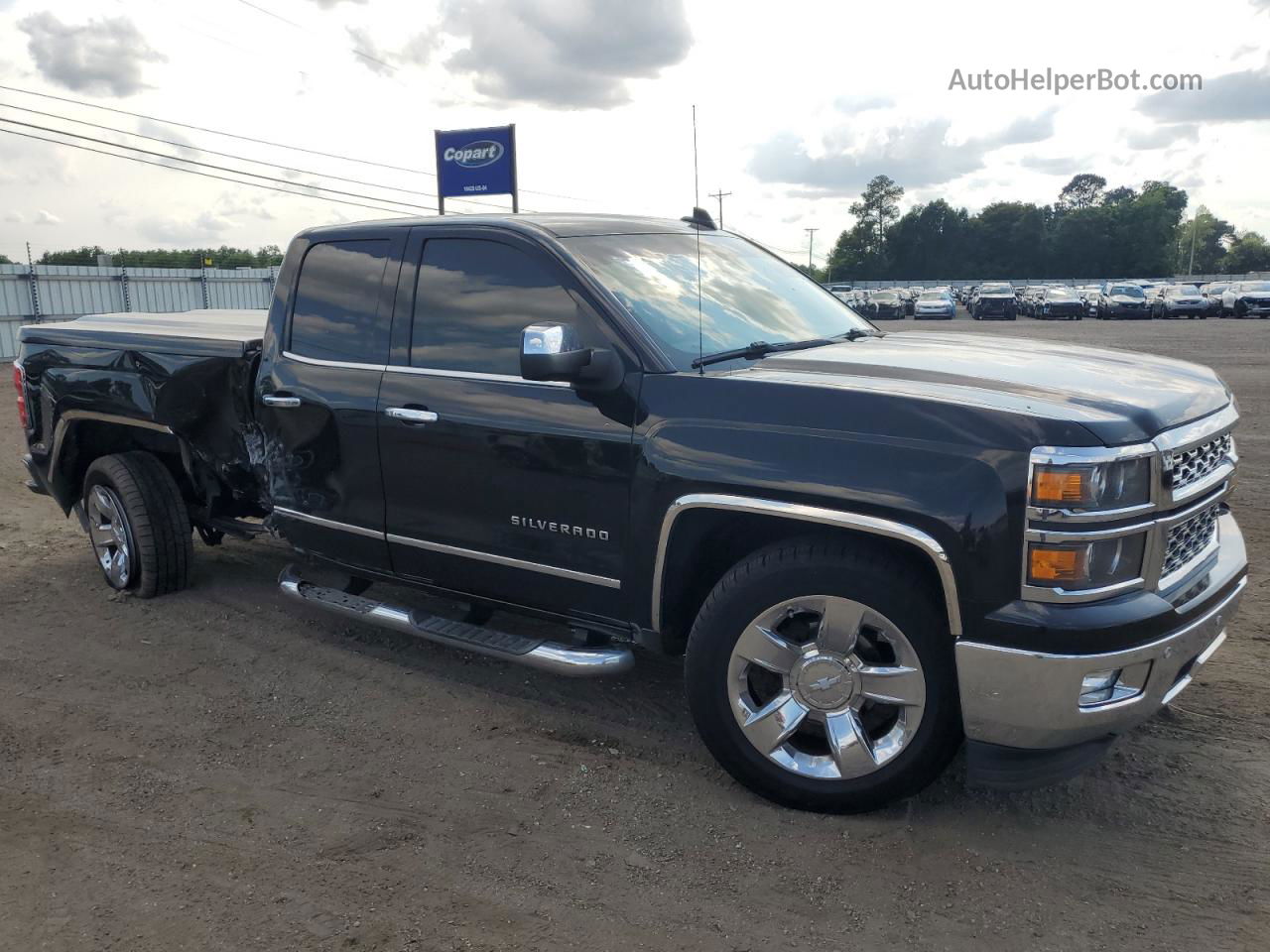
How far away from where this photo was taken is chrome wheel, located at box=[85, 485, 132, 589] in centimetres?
568

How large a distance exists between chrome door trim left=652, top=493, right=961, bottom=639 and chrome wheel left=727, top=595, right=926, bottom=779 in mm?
226

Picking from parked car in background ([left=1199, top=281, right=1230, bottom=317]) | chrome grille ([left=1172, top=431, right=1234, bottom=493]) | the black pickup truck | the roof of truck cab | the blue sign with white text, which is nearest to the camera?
the black pickup truck

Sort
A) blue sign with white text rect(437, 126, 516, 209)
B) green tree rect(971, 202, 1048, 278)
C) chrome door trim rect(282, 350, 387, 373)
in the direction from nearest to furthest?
1. chrome door trim rect(282, 350, 387, 373)
2. blue sign with white text rect(437, 126, 516, 209)
3. green tree rect(971, 202, 1048, 278)

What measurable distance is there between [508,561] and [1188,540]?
2376 millimetres

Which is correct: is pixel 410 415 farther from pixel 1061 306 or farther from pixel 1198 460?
pixel 1061 306

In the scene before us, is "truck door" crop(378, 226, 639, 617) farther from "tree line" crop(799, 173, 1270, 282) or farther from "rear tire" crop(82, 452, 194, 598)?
"tree line" crop(799, 173, 1270, 282)

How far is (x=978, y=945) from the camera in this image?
2.72m

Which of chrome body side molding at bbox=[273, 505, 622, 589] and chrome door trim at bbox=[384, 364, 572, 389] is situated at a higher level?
chrome door trim at bbox=[384, 364, 572, 389]

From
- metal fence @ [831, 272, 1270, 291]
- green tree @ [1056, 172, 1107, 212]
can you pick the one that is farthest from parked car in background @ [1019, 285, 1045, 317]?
green tree @ [1056, 172, 1107, 212]

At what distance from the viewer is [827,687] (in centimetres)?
322

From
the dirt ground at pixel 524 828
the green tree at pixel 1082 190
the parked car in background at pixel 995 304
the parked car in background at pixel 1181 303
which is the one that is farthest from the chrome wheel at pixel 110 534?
the green tree at pixel 1082 190

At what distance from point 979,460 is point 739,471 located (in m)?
0.75

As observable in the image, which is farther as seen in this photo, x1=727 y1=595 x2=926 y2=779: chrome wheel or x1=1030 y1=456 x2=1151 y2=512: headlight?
x1=727 y1=595 x2=926 y2=779: chrome wheel

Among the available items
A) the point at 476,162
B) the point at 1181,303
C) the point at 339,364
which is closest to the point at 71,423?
the point at 339,364
